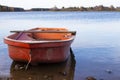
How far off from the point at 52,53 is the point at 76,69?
124 cm

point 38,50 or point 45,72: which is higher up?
point 38,50

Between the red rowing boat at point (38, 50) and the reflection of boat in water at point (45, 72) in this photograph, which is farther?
the red rowing boat at point (38, 50)

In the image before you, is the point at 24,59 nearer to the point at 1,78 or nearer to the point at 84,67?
the point at 1,78

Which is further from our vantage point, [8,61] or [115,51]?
[115,51]

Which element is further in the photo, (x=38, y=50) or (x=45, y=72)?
(x=45, y=72)

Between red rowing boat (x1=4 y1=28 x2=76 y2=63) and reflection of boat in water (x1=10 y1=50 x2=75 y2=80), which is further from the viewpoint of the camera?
red rowing boat (x1=4 y1=28 x2=76 y2=63)

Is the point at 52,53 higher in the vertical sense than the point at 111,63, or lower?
higher

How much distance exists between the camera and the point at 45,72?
9688 mm

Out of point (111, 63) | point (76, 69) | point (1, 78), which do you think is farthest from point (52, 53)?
point (111, 63)

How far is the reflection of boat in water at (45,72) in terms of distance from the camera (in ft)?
29.9

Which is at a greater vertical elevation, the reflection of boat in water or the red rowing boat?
the red rowing boat

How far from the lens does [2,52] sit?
1317 cm

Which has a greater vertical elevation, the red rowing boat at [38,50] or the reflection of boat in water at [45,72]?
the red rowing boat at [38,50]

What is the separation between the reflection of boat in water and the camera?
910 cm
